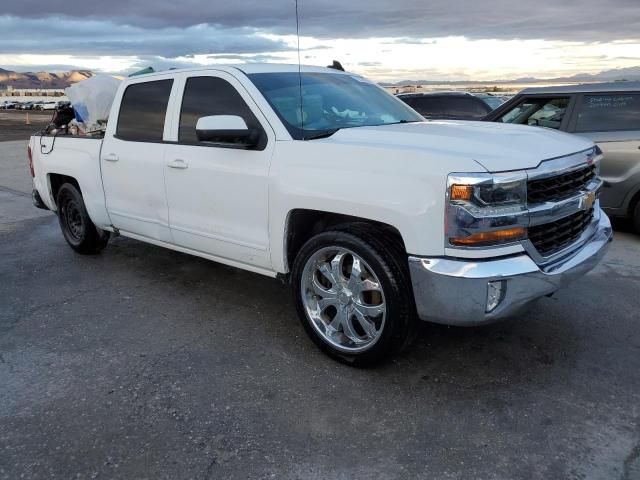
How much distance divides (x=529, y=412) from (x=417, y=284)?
92cm

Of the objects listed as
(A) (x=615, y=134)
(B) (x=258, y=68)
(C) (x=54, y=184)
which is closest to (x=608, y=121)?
(A) (x=615, y=134)

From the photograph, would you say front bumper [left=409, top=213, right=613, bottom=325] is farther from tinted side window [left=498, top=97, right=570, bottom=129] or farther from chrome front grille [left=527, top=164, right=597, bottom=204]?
tinted side window [left=498, top=97, right=570, bottom=129]

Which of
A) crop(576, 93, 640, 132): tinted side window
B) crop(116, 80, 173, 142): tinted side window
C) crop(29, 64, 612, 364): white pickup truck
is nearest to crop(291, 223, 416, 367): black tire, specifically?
crop(29, 64, 612, 364): white pickup truck

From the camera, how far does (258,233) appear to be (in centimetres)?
405

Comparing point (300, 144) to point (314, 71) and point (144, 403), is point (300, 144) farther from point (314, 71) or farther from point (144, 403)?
point (144, 403)

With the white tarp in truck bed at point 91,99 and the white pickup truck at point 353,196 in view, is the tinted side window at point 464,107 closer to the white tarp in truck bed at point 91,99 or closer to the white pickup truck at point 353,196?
the white pickup truck at point 353,196

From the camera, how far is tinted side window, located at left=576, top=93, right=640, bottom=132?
6781 millimetres

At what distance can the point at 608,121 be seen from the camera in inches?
271

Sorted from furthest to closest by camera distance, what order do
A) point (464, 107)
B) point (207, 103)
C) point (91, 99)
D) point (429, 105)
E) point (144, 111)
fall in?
point (429, 105)
point (464, 107)
point (91, 99)
point (144, 111)
point (207, 103)

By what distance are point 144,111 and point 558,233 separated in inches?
140

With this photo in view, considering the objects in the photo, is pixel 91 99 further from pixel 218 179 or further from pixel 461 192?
pixel 461 192

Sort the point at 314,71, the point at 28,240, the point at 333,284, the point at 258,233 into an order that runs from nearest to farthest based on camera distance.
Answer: the point at 333,284, the point at 258,233, the point at 314,71, the point at 28,240

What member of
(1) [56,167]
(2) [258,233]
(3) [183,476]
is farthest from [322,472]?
(1) [56,167]

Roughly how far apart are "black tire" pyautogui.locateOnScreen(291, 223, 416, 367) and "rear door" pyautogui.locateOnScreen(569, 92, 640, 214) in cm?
446
